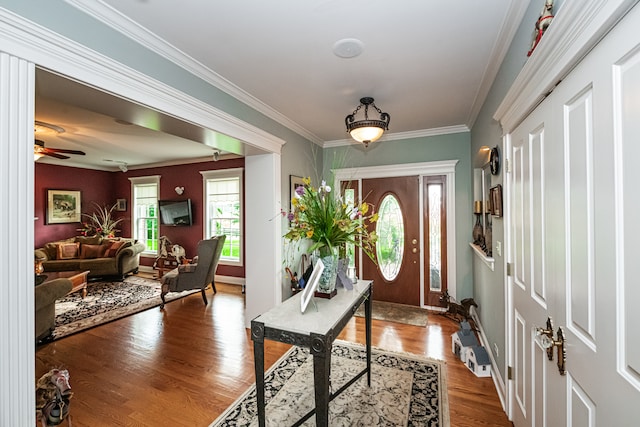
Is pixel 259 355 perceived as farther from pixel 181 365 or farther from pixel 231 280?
pixel 231 280

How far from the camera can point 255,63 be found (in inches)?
85.4

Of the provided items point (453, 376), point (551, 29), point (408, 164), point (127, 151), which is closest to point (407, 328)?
point (453, 376)

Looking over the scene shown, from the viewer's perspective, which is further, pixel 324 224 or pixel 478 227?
pixel 478 227

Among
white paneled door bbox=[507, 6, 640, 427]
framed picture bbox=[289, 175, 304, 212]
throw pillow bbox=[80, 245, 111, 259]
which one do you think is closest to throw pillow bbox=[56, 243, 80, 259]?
throw pillow bbox=[80, 245, 111, 259]

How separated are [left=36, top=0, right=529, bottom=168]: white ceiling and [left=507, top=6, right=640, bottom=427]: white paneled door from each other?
0.84m

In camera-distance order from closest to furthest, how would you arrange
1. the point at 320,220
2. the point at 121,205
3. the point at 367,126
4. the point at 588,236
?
1. the point at 588,236
2. the point at 320,220
3. the point at 367,126
4. the point at 121,205

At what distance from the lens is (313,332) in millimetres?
1362

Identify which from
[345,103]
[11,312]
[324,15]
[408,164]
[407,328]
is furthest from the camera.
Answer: [408,164]

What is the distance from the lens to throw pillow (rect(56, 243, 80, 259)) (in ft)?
18.8

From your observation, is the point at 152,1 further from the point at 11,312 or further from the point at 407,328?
the point at 407,328

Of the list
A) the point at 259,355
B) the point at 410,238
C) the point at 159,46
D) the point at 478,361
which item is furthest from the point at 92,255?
the point at 478,361

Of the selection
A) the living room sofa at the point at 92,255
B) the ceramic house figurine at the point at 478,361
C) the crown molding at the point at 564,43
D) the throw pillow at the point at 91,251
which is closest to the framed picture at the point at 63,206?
the living room sofa at the point at 92,255

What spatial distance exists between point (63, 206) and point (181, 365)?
6.13 m

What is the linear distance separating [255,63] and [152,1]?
777 mm
